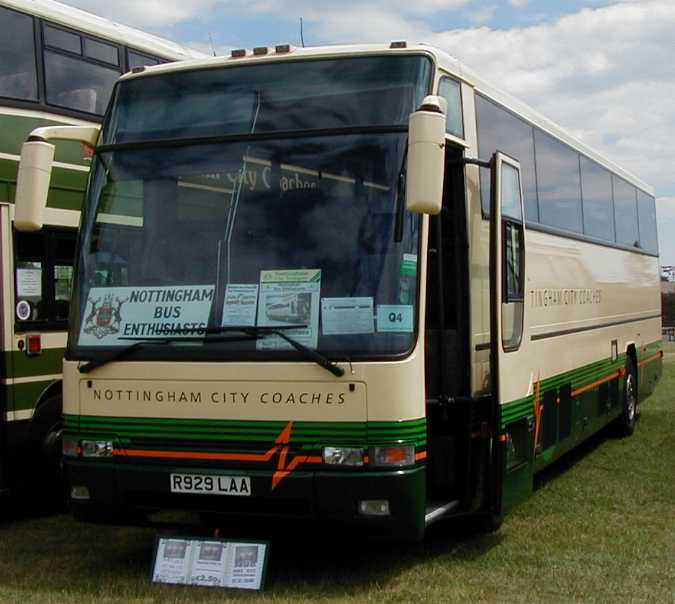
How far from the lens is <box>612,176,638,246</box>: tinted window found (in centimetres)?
1372

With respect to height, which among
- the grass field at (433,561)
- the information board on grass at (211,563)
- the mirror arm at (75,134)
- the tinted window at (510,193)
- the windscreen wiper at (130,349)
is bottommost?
the grass field at (433,561)

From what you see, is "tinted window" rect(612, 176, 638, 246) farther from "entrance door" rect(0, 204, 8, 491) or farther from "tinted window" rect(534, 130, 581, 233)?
"entrance door" rect(0, 204, 8, 491)

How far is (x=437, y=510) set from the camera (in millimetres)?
7223

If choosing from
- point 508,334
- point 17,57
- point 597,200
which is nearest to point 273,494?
point 508,334

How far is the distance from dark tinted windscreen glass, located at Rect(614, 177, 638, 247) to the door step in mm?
6775

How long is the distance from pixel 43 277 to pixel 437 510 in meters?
4.21

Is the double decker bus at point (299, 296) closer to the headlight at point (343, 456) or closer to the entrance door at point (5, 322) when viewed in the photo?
the headlight at point (343, 456)

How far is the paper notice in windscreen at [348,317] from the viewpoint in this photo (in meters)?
6.62

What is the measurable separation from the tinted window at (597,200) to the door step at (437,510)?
4.92m

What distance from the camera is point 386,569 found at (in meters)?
7.48

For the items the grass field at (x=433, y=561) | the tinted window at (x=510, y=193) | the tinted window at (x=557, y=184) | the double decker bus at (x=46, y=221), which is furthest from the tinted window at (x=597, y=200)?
the double decker bus at (x=46, y=221)

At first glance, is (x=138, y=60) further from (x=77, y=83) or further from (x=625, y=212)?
(x=625, y=212)

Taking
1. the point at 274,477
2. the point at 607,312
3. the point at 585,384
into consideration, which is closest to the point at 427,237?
the point at 274,477

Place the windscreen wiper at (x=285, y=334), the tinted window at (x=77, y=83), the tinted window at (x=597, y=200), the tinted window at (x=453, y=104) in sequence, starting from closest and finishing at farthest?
1. the windscreen wiper at (x=285, y=334)
2. the tinted window at (x=453, y=104)
3. the tinted window at (x=77, y=83)
4. the tinted window at (x=597, y=200)
